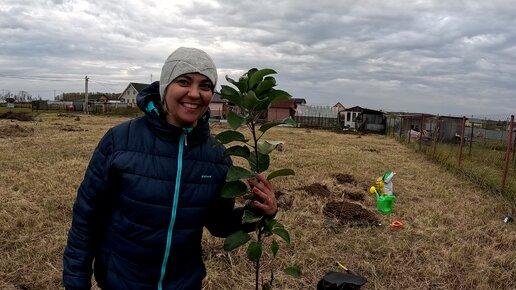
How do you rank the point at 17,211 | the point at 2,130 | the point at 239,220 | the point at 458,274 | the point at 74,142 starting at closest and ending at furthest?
the point at 239,220
the point at 458,274
the point at 17,211
the point at 74,142
the point at 2,130

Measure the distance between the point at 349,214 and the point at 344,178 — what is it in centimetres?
294

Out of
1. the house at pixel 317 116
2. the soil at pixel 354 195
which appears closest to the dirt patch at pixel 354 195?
the soil at pixel 354 195

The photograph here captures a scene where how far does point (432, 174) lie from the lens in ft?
32.3

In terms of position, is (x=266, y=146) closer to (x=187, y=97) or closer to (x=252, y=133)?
(x=252, y=133)

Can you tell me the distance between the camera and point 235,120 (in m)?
1.50

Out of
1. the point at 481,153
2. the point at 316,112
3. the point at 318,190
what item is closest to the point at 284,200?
the point at 318,190

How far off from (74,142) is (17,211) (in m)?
8.61

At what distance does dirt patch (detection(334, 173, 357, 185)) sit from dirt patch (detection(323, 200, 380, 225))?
2337 millimetres

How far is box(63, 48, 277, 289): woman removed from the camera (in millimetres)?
1611

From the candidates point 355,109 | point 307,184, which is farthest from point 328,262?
point 355,109

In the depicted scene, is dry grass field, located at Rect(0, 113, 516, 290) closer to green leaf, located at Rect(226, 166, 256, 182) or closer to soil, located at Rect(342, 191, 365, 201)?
soil, located at Rect(342, 191, 365, 201)

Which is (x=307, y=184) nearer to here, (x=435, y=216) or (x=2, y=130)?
(x=435, y=216)

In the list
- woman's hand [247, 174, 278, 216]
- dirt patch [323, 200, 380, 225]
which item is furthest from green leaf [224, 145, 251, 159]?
dirt patch [323, 200, 380, 225]

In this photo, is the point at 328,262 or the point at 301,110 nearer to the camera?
the point at 328,262
